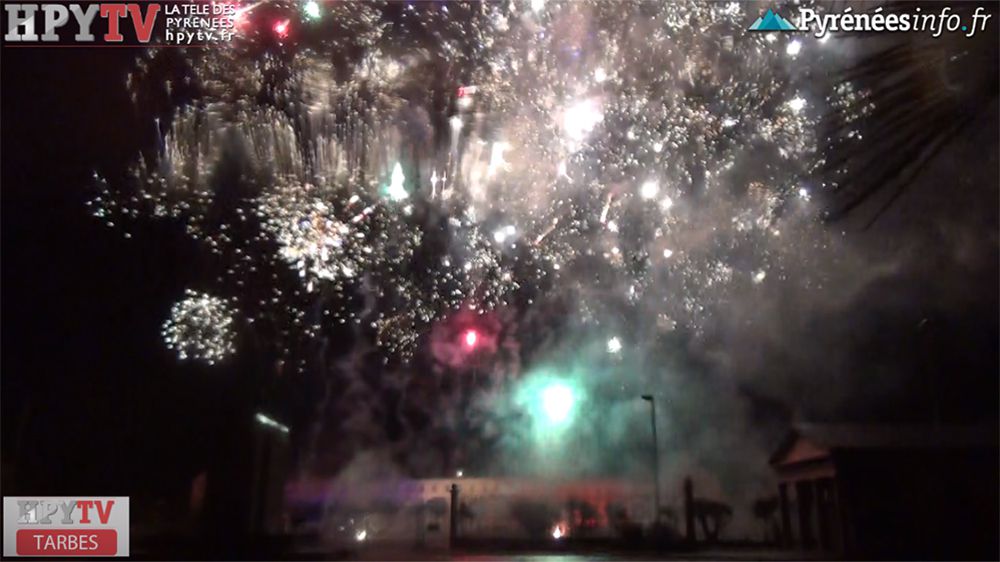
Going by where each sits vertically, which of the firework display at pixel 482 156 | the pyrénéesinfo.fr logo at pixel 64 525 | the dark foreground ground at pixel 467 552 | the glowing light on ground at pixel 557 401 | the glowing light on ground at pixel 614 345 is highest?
the firework display at pixel 482 156

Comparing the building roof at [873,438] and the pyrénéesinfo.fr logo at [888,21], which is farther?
the pyrénéesinfo.fr logo at [888,21]

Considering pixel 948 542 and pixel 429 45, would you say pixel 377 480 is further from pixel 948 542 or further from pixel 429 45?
pixel 948 542

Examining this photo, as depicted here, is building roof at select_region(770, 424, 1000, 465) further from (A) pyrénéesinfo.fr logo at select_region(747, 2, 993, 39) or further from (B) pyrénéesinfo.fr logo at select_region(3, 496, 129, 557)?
(B) pyrénéesinfo.fr logo at select_region(3, 496, 129, 557)

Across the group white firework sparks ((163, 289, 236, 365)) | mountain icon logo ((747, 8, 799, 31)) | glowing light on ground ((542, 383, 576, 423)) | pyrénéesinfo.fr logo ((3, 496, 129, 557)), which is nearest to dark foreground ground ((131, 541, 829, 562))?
pyrénéesinfo.fr logo ((3, 496, 129, 557))

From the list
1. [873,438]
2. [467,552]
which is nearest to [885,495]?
[873,438]

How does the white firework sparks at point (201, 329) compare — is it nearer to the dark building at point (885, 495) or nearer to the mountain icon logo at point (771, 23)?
the dark building at point (885, 495)

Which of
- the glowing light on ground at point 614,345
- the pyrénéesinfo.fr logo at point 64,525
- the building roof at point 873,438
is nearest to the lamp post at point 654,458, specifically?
the glowing light on ground at point 614,345
